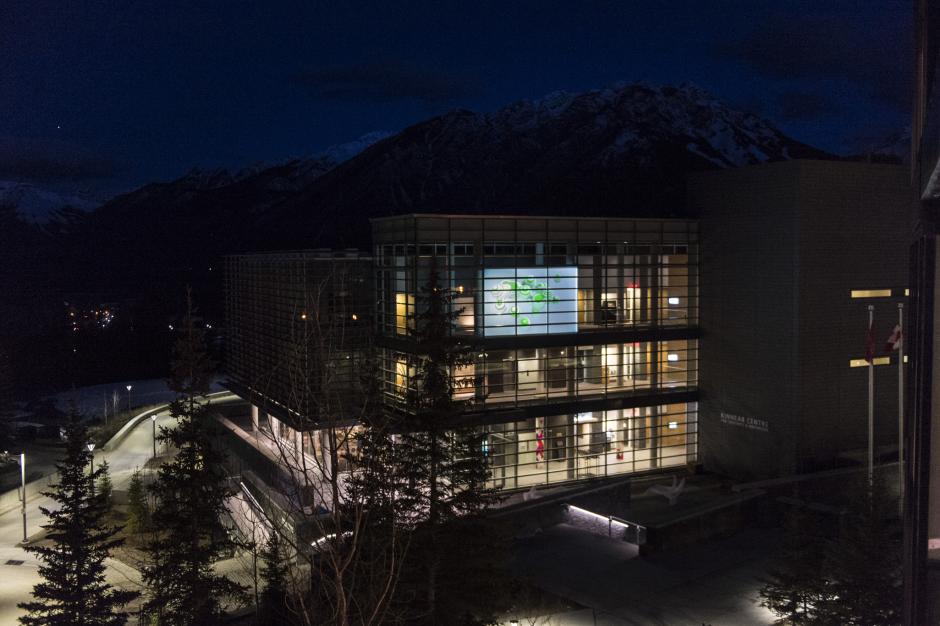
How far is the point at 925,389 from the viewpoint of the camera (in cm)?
287

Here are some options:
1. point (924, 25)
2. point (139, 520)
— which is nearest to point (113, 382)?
point (139, 520)

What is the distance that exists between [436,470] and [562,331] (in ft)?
47.7

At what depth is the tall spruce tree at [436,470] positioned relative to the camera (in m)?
17.0

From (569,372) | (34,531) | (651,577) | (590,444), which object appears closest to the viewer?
(651,577)

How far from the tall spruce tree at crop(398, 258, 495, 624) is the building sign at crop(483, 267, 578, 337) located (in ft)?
35.2

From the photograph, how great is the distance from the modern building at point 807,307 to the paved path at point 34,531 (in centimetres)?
2426

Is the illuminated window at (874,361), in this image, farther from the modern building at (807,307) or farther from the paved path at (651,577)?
the paved path at (651,577)

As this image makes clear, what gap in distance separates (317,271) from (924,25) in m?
33.5

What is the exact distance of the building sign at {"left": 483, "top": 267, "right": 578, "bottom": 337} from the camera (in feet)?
100

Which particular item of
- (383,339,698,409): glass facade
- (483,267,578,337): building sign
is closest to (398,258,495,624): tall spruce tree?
(383,339,698,409): glass facade

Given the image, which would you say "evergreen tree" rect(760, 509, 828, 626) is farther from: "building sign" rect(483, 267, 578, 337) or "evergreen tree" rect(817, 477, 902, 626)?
"building sign" rect(483, 267, 578, 337)

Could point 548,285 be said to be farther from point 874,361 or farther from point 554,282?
point 874,361

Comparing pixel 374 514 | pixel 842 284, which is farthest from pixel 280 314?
pixel 842 284

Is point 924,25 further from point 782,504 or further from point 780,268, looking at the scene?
point 780,268
